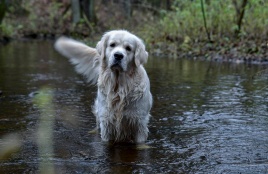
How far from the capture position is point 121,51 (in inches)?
181

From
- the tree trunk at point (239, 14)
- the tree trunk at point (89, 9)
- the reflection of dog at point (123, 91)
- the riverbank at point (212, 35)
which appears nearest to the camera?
the reflection of dog at point (123, 91)

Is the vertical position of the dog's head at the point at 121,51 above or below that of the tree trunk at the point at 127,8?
below

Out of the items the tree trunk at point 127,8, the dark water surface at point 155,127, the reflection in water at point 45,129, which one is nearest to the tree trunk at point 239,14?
the dark water surface at point 155,127

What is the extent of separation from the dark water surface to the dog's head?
2.96ft

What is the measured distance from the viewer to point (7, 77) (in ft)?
30.8

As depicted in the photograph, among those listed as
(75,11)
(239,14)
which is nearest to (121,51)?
(239,14)

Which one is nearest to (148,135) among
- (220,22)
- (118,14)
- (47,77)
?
(47,77)

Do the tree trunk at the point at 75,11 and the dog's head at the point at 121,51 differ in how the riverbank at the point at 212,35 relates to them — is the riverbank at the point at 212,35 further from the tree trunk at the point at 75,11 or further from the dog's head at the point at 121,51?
the dog's head at the point at 121,51

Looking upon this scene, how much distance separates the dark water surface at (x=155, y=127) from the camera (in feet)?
13.2

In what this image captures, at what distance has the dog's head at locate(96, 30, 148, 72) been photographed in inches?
181

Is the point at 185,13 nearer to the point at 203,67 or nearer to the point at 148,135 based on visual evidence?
the point at 203,67

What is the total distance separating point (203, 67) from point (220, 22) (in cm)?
429

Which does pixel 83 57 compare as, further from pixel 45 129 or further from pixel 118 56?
pixel 118 56

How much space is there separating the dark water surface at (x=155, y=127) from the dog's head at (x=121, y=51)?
0.90 meters
